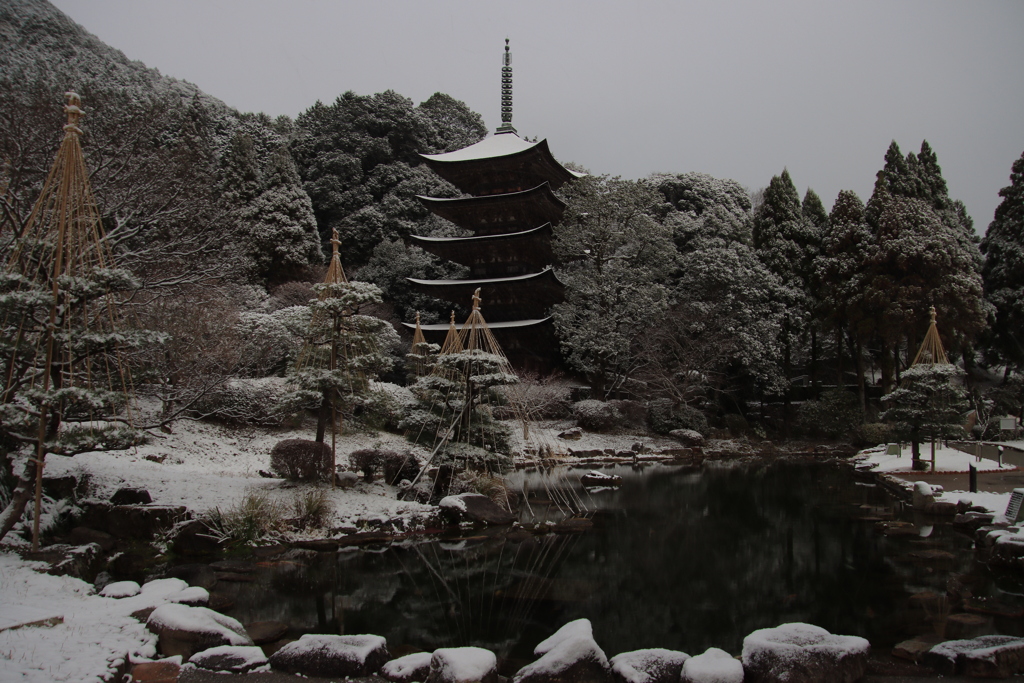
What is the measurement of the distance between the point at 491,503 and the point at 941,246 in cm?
1731

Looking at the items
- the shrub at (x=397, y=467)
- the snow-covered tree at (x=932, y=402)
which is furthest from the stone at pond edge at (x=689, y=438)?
the shrub at (x=397, y=467)

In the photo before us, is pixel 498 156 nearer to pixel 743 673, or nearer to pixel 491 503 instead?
pixel 491 503

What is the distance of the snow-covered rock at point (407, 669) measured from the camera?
433 centimetres

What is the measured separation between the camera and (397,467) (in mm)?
10695

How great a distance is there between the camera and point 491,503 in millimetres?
9641

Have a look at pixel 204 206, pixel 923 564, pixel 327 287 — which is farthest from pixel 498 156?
pixel 923 564

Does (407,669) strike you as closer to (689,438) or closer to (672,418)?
(689,438)

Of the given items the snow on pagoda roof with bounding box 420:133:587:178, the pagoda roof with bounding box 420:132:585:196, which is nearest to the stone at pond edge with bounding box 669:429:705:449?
the snow on pagoda roof with bounding box 420:133:587:178

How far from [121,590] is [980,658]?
6.78 metres

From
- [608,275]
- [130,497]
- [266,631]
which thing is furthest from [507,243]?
[266,631]

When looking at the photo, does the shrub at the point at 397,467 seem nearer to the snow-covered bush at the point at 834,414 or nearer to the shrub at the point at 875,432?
the shrub at the point at 875,432

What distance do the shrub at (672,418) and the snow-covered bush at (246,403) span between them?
11193 millimetres

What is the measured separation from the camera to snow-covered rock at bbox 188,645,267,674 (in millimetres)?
4371

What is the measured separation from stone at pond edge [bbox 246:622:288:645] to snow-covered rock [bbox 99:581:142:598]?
1.14 meters
